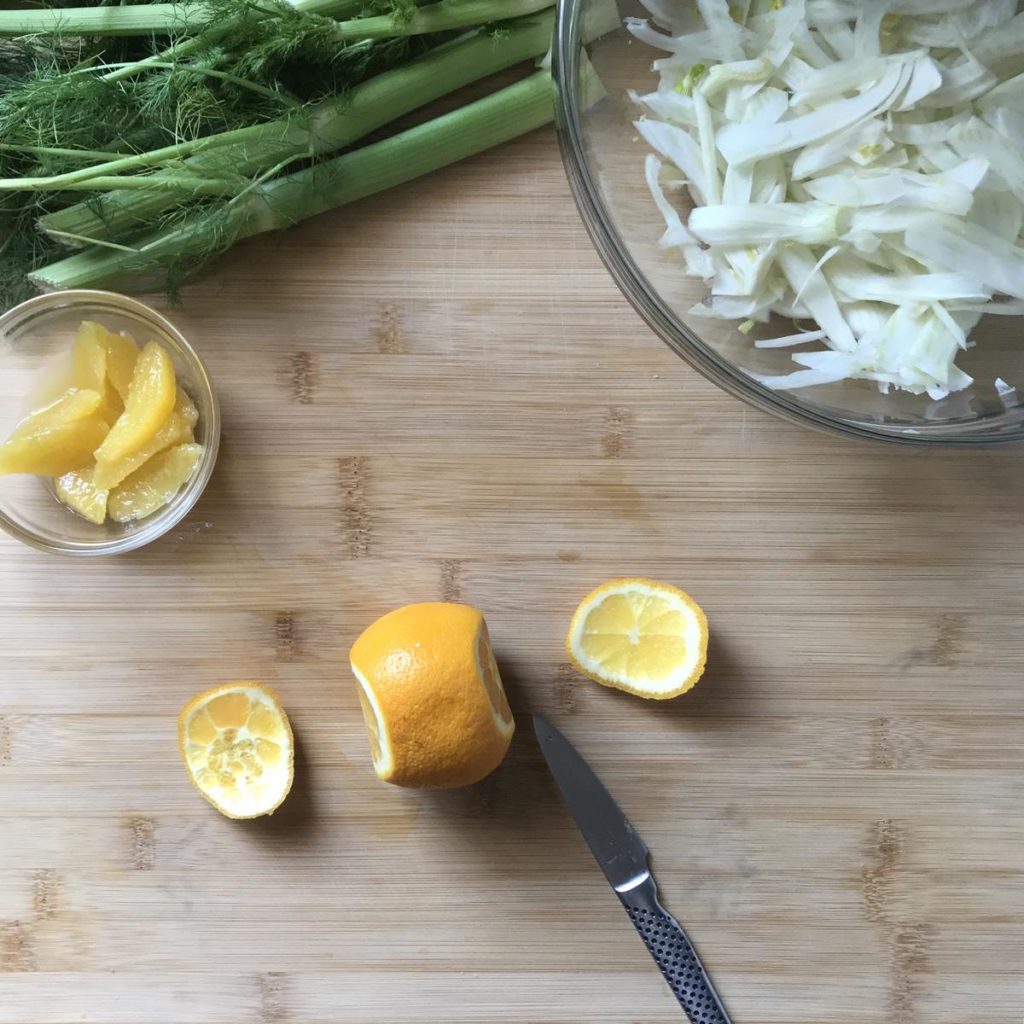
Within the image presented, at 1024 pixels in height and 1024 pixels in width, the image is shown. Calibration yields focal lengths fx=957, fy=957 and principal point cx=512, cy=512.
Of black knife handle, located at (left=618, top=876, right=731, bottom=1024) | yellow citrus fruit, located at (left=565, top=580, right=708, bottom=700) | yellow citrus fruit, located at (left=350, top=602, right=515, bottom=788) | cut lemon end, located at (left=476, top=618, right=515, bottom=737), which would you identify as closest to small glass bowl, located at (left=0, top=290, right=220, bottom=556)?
yellow citrus fruit, located at (left=350, top=602, right=515, bottom=788)

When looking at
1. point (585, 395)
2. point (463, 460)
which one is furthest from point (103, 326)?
point (585, 395)

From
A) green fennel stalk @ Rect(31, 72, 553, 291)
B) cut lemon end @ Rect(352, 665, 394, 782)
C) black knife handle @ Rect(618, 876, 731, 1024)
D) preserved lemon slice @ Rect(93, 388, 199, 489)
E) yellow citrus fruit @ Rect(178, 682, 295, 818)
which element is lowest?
black knife handle @ Rect(618, 876, 731, 1024)

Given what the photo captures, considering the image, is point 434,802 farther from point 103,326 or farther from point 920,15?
point 920,15

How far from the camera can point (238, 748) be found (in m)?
1.36

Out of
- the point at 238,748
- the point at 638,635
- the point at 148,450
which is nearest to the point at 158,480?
the point at 148,450

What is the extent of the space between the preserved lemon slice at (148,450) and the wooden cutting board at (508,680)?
0.08 metres

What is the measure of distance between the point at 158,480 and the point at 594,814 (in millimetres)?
779

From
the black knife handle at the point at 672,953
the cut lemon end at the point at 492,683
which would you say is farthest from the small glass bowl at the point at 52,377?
the black knife handle at the point at 672,953

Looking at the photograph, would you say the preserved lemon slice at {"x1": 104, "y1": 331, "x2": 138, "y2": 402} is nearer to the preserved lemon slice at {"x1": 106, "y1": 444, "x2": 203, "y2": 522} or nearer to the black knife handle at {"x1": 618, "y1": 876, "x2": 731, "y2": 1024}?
the preserved lemon slice at {"x1": 106, "y1": 444, "x2": 203, "y2": 522}

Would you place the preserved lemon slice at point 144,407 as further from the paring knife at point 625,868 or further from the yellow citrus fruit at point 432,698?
the paring knife at point 625,868

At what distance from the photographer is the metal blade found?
1374mm

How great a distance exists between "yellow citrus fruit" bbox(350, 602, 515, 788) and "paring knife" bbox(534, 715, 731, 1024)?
14 centimetres

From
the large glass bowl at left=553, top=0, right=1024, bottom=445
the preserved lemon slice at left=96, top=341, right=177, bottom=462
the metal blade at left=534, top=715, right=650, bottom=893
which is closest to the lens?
the large glass bowl at left=553, top=0, right=1024, bottom=445

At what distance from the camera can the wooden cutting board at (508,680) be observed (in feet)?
4.54
